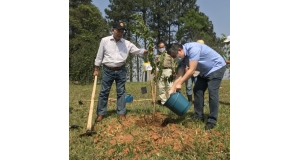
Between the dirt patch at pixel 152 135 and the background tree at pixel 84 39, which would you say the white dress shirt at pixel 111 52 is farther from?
the background tree at pixel 84 39

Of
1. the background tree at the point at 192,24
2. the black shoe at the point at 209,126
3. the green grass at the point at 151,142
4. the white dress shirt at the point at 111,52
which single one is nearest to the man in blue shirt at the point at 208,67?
the black shoe at the point at 209,126

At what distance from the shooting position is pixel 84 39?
62.4ft

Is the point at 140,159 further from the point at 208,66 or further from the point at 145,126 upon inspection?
the point at 208,66

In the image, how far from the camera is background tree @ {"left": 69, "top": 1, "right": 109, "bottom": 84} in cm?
1590

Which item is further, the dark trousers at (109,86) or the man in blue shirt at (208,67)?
the dark trousers at (109,86)

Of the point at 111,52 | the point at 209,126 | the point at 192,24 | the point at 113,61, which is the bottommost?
the point at 209,126

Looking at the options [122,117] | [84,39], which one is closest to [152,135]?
[122,117]

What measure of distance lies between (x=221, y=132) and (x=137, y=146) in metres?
1.34

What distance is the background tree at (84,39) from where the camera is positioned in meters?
15.9

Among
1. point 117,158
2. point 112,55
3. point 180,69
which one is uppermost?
point 112,55

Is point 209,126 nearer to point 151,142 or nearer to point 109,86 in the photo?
point 151,142

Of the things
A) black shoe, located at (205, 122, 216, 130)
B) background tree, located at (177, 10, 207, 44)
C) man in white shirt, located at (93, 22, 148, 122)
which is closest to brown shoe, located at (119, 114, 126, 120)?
man in white shirt, located at (93, 22, 148, 122)

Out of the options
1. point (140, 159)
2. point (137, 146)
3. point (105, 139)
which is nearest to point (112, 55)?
point (105, 139)

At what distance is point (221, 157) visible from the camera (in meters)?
2.23
